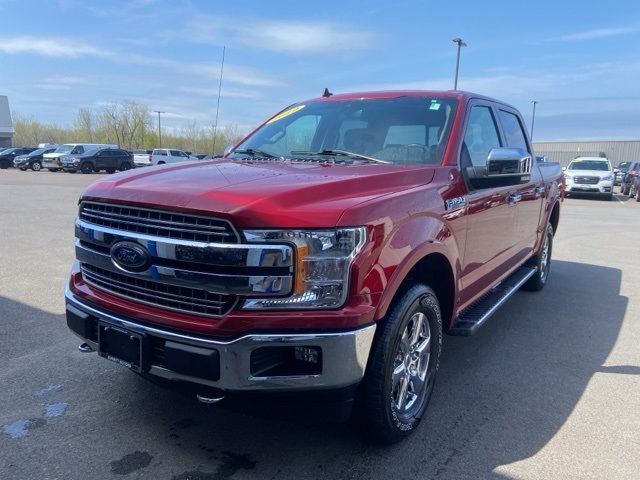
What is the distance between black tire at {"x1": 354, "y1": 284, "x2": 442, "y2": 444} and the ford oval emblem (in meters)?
1.18

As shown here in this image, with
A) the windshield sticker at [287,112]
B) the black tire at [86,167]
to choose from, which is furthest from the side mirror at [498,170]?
the black tire at [86,167]

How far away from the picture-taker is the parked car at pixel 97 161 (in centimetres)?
3675

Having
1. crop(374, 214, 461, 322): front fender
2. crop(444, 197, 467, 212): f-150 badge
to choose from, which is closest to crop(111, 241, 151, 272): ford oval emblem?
crop(374, 214, 461, 322): front fender

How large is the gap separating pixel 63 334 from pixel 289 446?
258 centimetres

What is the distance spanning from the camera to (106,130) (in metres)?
83.8

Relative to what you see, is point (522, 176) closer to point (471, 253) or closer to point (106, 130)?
point (471, 253)

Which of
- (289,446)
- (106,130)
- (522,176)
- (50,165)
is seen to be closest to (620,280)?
(522,176)

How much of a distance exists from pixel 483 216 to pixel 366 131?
1.04 meters

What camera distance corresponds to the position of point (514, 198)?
180 inches

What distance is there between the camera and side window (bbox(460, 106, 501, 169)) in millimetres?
3774

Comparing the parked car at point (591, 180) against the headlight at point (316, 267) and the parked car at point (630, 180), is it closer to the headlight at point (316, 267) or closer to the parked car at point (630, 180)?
the parked car at point (630, 180)

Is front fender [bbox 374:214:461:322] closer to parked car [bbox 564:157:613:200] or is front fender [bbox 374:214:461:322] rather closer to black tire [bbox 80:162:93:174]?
parked car [bbox 564:157:613:200]

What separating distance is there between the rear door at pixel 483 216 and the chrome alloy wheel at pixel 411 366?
0.67 m

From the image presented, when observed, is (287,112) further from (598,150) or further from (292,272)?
(598,150)
